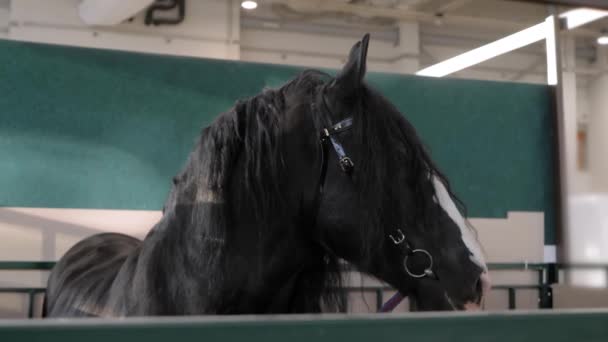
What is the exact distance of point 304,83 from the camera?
1134mm

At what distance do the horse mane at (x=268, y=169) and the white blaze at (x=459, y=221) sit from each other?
0.08ft

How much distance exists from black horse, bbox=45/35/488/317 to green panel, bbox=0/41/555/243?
31.8 inches

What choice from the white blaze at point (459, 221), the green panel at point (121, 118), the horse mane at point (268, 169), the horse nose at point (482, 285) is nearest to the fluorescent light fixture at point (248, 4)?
the green panel at point (121, 118)

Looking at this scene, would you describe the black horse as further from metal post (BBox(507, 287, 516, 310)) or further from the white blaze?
metal post (BBox(507, 287, 516, 310))

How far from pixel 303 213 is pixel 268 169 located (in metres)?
0.10

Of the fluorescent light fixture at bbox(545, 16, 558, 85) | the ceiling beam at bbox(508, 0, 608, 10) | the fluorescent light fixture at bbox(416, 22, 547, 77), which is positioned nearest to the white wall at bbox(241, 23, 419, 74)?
the fluorescent light fixture at bbox(416, 22, 547, 77)

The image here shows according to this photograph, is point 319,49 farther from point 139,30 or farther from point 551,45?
point 551,45

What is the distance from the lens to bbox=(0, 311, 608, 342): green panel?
0.31 meters

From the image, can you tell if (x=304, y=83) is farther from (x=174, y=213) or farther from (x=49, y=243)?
(x=49, y=243)

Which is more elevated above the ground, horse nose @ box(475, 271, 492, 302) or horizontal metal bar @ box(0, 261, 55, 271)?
horse nose @ box(475, 271, 492, 302)

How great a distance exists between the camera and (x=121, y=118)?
6.52 feet

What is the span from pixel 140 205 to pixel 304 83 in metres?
1.06

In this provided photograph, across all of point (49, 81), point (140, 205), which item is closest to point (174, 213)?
point (140, 205)

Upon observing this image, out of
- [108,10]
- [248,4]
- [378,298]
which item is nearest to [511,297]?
[378,298]
